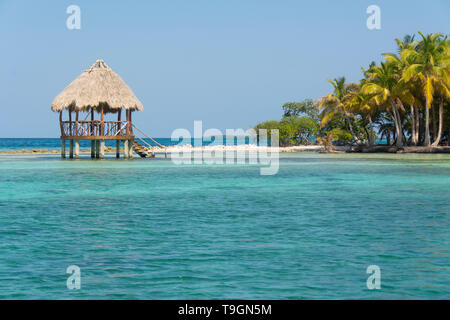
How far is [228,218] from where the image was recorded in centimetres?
1048

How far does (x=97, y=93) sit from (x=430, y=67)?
21.5 metres

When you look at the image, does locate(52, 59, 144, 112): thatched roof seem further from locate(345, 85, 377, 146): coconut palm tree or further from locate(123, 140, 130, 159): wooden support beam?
locate(345, 85, 377, 146): coconut palm tree

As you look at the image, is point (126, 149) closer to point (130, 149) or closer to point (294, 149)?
point (130, 149)

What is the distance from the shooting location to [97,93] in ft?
105

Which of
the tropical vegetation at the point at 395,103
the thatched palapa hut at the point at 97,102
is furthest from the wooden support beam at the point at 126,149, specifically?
the tropical vegetation at the point at 395,103

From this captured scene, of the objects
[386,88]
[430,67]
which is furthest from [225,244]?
[386,88]

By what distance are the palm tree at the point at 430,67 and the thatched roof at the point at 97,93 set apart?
1800 cm

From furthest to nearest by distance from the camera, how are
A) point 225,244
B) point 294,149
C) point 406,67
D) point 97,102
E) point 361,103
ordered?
point 294,149 < point 361,103 < point 406,67 < point 97,102 < point 225,244

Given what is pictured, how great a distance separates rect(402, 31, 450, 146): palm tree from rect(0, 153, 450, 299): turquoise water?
2344 cm

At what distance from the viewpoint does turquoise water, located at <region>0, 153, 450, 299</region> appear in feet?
19.6

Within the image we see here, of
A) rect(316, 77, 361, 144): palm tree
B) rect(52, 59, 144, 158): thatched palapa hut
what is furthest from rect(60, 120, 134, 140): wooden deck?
rect(316, 77, 361, 144): palm tree

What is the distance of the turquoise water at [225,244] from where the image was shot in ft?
19.6
